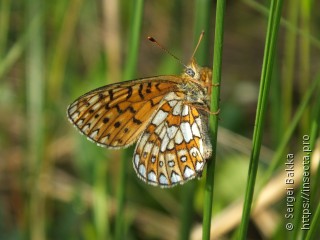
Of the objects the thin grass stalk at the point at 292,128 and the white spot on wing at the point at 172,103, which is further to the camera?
the white spot on wing at the point at 172,103

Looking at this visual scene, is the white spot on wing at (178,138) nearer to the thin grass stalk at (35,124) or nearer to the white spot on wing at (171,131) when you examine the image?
the white spot on wing at (171,131)

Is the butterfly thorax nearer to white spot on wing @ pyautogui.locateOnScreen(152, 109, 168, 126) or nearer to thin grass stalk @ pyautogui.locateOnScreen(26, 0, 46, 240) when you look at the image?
white spot on wing @ pyautogui.locateOnScreen(152, 109, 168, 126)

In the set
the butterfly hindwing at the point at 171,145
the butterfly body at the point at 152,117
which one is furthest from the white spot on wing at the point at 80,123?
the butterfly hindwing at the point at 171,145

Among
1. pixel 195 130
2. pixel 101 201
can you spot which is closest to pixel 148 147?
pixel 195 130

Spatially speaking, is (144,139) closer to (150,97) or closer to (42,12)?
(150,97)

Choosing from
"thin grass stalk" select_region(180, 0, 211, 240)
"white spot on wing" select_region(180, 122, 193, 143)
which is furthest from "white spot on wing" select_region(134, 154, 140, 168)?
"thin grass stalk" select_region(180, 0, 211, 240)

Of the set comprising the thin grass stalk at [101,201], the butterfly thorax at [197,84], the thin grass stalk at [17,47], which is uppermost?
the thin grass stalk at [17,47]
